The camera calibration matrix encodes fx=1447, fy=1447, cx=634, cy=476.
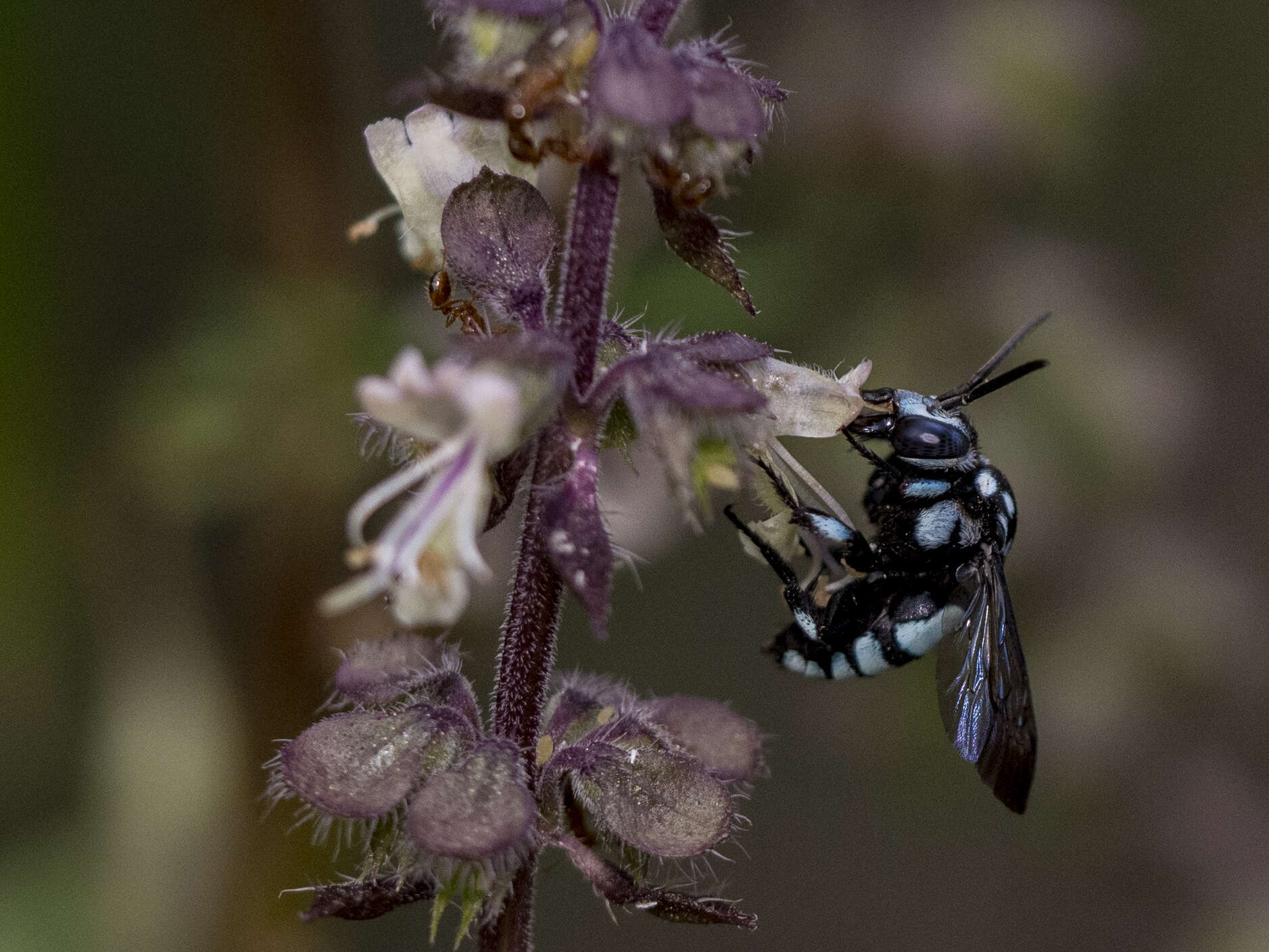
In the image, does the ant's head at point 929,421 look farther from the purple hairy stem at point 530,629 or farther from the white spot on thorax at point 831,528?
the purple hairy stem at point 530,629

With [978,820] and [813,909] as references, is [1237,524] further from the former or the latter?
[813,909]

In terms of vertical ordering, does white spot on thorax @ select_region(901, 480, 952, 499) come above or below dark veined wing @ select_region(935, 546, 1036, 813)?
above

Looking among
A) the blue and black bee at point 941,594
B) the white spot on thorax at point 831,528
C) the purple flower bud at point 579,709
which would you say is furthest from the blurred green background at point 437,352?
the purple flower bud at point 579,709

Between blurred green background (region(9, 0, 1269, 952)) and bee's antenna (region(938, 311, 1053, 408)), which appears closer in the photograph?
bee's antenna (region(938, 311, 1053, 408))

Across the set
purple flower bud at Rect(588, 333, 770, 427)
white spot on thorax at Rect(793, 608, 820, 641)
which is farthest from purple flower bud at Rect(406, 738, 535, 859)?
white spot on thorax at Rect(793, 608, 820, 641)

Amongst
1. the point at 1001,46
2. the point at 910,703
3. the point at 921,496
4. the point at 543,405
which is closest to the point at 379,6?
the point at 1001,46

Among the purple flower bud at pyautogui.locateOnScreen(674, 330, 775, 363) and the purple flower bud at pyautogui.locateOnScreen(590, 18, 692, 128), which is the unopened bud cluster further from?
the purple flower bud at pyautogui.locateOnScreen(590, 18, 692, 128)
